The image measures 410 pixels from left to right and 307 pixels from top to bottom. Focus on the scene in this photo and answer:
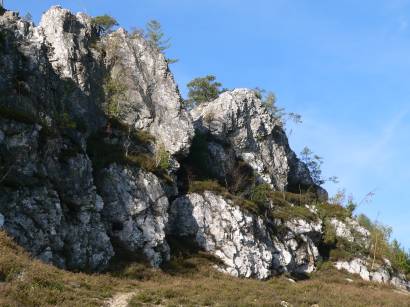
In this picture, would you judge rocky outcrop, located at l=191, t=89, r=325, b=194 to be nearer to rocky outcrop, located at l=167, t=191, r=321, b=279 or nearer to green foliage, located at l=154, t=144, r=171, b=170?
rocky outcrop, located at l=167, t=191, r=321, b=279

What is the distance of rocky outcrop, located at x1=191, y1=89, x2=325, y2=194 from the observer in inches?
2717

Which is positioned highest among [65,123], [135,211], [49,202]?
[65,123]

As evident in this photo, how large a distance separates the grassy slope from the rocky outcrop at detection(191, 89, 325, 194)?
969 inches

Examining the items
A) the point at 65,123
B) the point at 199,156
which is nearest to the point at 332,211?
the point at 199,156

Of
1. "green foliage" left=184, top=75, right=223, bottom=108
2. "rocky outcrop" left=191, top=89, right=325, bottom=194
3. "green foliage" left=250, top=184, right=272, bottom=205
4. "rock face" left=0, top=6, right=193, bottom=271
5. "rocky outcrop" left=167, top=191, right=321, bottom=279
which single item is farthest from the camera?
"green foliage" left=184, top=75, right=223, bottom=108

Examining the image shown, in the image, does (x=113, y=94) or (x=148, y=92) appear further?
(x=148, y=92)

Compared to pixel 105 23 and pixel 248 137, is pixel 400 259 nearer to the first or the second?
pixel 248 137

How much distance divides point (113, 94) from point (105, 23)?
1563cm

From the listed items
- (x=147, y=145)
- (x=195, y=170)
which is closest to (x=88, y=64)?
(x=147, y=145)

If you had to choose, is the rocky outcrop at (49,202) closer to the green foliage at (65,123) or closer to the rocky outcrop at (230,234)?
the green foliage at (65,123)

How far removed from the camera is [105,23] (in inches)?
2729

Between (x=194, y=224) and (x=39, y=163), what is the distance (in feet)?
61.8

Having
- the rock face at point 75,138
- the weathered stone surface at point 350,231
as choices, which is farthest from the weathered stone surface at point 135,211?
the weathered stone surface at point 350,231

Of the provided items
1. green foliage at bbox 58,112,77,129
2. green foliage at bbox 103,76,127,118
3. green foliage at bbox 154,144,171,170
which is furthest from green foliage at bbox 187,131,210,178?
green foliage at bbox 58,112,77,129
